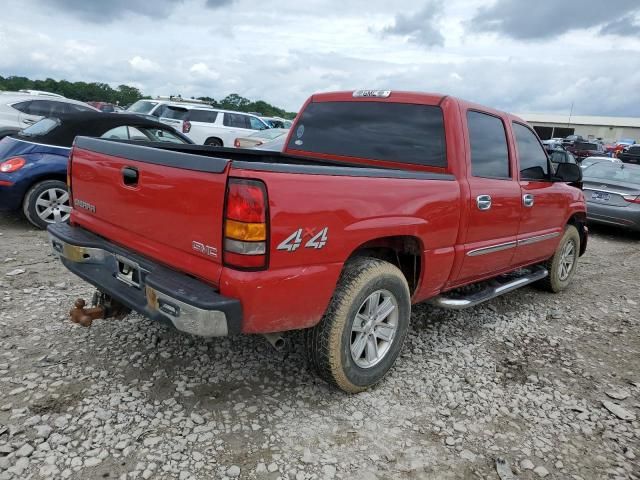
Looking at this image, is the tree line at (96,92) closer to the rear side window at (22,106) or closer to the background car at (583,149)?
the background car at (583,149)

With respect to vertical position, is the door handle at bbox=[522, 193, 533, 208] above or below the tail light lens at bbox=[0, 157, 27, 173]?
above

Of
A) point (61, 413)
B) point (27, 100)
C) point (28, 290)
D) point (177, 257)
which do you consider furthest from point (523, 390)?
point (27, 100)

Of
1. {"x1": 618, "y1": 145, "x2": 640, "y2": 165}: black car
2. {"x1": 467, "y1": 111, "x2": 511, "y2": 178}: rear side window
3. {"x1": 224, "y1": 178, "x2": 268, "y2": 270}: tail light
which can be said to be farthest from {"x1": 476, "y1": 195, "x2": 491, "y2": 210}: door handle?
{"x1": 618, "y1": 145, "x2": 640, "y2": 165}: black car

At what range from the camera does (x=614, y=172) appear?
971 cm

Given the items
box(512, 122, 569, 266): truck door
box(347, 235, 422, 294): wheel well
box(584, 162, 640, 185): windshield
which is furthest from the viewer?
box(584, 162, 640, 185): windshield

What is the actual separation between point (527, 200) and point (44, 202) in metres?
5.42

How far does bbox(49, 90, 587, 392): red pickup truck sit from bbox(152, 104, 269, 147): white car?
11.3 metres

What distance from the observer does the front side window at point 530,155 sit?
428 cm

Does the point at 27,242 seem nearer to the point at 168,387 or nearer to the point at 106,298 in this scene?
the point at 106,298

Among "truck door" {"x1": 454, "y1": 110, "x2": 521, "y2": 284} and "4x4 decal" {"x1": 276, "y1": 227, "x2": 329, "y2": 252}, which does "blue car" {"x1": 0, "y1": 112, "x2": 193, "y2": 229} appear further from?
"4x4 decal" {"x1": 276, "y1": 227, "x2": 329, "y2": 252}

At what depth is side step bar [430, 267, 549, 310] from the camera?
356 cm

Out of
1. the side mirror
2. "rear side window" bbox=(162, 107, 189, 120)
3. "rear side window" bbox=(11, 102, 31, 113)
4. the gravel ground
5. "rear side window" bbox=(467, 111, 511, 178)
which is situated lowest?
the gravel ground

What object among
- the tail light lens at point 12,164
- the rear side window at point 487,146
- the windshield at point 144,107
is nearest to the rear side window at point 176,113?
the windshield at point 144,107

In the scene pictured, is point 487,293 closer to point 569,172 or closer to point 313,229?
point 569,172
